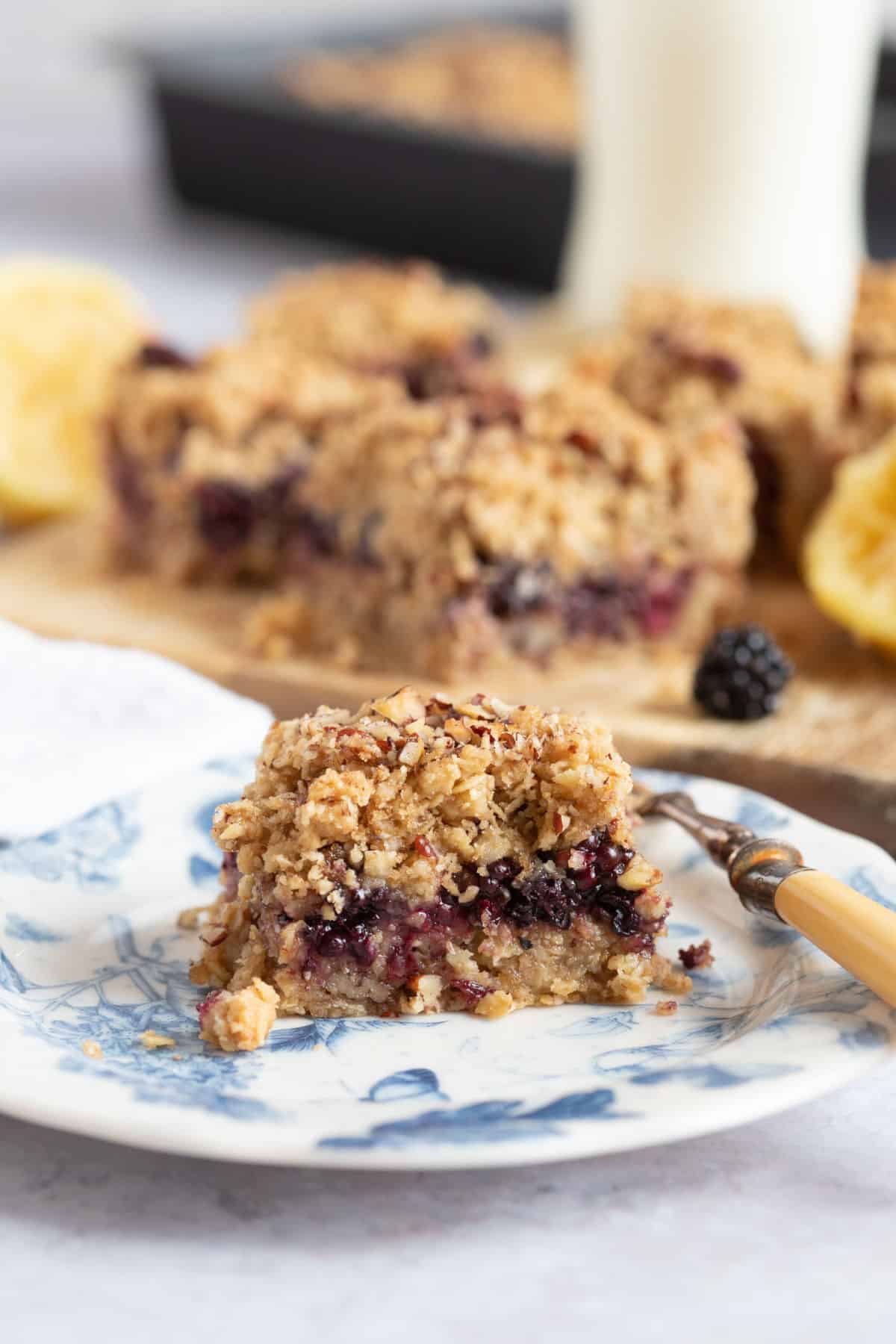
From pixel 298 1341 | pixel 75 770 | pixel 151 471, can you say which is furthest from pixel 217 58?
pixel 298 1341

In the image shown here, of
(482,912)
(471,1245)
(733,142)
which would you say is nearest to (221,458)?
(733,142)

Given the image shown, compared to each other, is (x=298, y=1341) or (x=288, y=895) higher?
(x=288, y=895)

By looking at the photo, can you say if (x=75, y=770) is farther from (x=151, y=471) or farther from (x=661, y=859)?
(x=151, y=471)

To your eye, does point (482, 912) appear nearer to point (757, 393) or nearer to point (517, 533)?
point (517, 533)

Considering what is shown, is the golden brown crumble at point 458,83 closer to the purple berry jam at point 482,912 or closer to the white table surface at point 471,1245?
the purple berry jam at point 482,912

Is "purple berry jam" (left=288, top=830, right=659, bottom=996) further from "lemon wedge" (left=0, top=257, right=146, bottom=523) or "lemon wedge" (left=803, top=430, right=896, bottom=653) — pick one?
"lemon wedge" (left=0, top=257, right=146, bottom=523)
